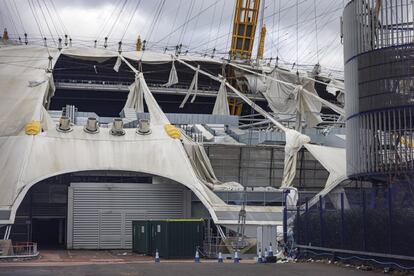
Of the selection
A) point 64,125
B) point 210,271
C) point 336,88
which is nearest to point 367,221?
point 210,271

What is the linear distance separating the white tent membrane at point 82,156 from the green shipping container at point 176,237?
176 inches

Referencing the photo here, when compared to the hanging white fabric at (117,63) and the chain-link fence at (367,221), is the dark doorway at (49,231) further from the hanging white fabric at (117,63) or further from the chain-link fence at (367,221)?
the chain-link fence at (367,221)

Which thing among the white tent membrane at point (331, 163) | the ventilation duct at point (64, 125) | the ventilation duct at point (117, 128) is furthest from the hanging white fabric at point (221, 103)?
the ventilation duct at point (64, 125)

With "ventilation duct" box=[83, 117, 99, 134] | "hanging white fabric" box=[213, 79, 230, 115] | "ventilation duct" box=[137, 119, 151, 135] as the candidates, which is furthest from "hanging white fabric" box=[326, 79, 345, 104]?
"ventilation duct" box=[83, 117, 99, 134]

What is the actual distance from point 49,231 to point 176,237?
62.7ft

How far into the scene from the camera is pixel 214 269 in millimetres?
22062

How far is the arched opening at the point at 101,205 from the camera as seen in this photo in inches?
1742

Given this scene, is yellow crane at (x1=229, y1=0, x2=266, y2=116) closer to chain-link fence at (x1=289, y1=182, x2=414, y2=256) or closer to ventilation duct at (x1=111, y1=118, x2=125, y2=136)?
ventilation duct at (x1=111, y1=118, x2=125, y2=136)

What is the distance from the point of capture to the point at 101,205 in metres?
44.9

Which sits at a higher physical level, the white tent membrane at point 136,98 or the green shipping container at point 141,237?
the white tent membrane at point 136,98

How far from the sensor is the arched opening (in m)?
44.2

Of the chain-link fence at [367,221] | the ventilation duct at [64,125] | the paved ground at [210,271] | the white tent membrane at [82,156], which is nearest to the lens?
the chain-link fence at [367,221]

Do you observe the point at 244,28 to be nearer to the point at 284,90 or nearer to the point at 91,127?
the point at 284,90

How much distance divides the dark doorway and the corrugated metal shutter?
650cm
